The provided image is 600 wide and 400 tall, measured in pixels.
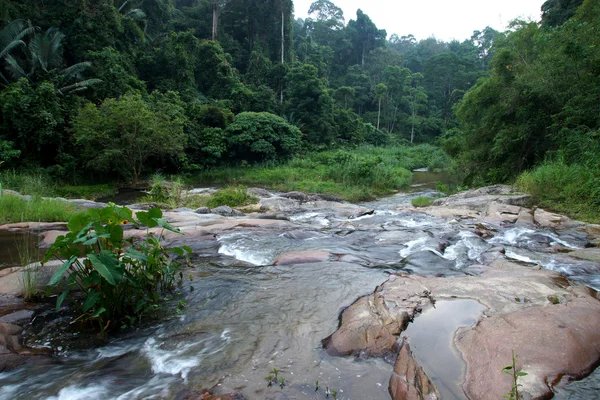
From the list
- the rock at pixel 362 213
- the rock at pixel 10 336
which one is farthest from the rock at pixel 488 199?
the rock at pixel 10 336

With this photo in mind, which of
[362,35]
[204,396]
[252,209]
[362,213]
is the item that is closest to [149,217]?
[204,396]

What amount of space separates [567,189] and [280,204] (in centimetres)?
898

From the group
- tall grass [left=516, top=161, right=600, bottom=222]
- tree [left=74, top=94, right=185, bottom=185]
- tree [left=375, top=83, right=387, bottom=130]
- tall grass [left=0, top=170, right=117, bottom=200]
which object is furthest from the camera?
tree [left=375, top=83, right=387, bottom=130]

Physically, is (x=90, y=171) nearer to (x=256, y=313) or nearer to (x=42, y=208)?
(x=42, y=208)

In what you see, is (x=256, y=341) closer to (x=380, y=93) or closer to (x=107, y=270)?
(x=107, y=270)

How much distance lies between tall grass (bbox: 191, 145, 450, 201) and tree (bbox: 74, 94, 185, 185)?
441cm

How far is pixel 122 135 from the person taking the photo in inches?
701

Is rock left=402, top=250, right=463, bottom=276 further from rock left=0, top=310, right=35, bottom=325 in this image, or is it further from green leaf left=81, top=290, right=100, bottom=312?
rock left=0, top=310, right=35, bottom=325

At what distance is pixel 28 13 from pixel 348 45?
43079 millimetres

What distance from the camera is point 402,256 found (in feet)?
19.6

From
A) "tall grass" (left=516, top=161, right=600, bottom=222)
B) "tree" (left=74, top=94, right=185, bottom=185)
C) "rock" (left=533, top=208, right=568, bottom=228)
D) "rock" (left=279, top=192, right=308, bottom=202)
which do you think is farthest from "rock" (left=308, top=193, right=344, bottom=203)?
"tree" (left=74, top=94, right=185, bottom=185)

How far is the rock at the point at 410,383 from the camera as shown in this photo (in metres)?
2.35

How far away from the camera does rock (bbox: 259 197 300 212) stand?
42.2ft

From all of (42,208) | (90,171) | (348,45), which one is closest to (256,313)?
(42,208)
